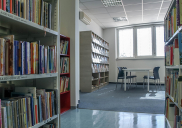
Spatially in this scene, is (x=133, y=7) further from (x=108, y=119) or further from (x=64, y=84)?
(x=108, y=119)

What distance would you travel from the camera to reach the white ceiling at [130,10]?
529cm

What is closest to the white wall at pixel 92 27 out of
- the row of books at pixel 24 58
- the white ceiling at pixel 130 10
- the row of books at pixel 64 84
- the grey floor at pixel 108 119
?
the white ceiling at pixel 130 10

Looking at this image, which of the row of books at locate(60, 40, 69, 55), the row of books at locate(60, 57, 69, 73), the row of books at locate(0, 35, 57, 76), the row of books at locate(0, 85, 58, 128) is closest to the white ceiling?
the row of books at locate(60, 40, 69, 55)

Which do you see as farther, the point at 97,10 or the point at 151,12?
the point at 151,12

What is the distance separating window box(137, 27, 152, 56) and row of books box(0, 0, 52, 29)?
7.09 meters

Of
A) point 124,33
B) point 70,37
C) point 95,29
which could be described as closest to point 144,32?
point 124,33

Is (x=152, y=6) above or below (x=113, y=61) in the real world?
above

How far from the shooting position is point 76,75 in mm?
3523

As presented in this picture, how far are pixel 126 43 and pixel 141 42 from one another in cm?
75

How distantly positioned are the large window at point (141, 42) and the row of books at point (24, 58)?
705 cm

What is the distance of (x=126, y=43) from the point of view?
8.35m

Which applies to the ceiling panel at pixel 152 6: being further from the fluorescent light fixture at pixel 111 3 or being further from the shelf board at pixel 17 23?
the shelf board at pixel 17 23

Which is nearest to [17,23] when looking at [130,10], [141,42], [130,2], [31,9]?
[31,9]

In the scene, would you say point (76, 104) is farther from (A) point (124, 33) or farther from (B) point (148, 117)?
(A) point (124, 33)
